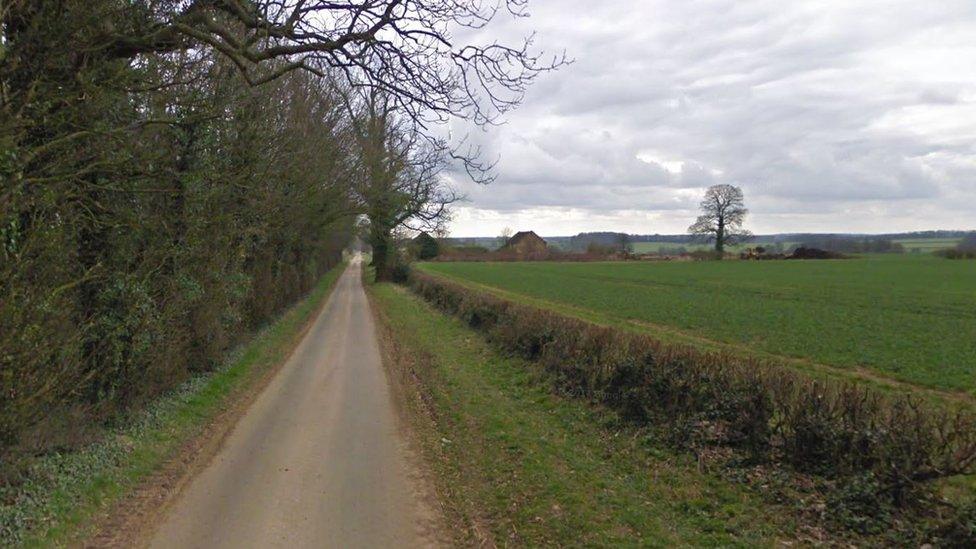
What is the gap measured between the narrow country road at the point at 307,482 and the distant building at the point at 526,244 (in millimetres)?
110226

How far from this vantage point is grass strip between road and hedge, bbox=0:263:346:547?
530 centimetres

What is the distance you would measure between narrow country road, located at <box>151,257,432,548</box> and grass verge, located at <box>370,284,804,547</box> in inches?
18.3

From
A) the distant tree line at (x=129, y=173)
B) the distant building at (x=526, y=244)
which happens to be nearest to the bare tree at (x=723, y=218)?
the distant building at (x=526, y=244)

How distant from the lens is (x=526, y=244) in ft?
430

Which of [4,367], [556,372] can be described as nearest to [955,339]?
[556,372]

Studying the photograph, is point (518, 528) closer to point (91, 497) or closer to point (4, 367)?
point (91, 497)

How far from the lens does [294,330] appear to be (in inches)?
864

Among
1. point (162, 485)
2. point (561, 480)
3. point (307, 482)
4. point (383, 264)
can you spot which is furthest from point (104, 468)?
point (383, 264)

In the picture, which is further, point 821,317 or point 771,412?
point 821,317

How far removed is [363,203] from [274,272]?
22.5ft

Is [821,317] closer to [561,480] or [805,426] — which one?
[805,426]

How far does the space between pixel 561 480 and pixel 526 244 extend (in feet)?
409

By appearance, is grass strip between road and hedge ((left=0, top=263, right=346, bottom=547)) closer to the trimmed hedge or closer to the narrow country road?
the narrow country road

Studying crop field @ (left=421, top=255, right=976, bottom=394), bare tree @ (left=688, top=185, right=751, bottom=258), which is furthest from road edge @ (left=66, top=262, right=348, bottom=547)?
bare tree @ (left=688, top=185, right=751, bottom=258)
